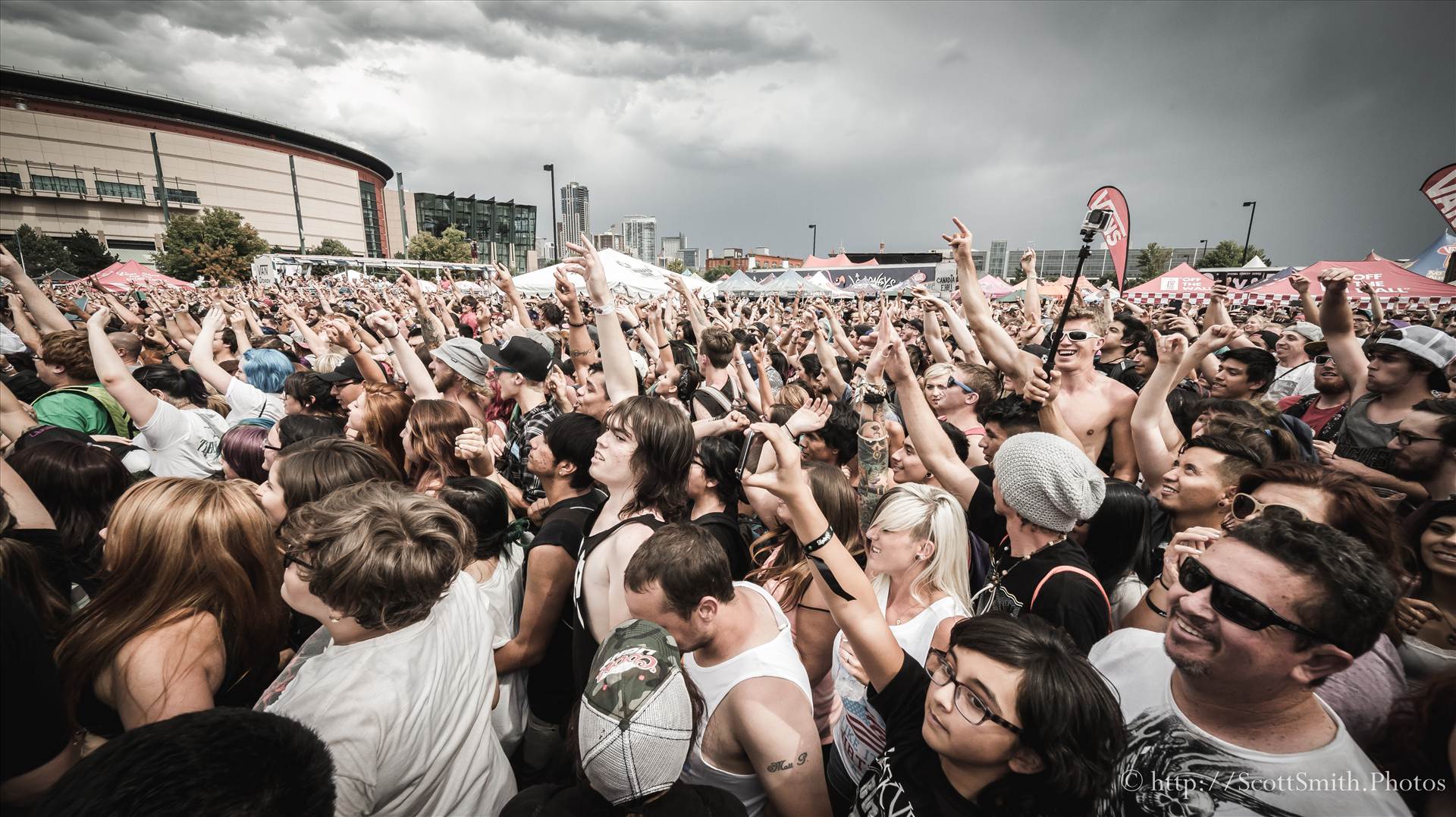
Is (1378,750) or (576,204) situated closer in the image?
(1378,750)

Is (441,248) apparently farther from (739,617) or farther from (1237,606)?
(1237,606)

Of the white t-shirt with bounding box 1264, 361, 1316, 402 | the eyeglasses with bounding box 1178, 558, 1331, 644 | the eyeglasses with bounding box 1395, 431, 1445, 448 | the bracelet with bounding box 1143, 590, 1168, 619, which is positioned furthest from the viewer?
the white t-shirt with bounding box 1264, 361, 1316, 402

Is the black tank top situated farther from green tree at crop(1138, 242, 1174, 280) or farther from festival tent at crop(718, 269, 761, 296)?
green tree at crop(1138, 242, 1174, 280)

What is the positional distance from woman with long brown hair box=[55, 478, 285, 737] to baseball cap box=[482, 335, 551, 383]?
233 centimetres

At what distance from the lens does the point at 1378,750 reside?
5.07ft

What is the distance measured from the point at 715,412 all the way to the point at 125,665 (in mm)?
3329

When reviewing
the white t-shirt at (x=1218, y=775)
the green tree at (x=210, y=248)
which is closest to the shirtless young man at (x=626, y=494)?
the white t-shirt at (x=1218, y=775)

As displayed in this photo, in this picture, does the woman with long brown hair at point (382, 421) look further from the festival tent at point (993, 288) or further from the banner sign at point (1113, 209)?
the festival tent at point (993, 288)

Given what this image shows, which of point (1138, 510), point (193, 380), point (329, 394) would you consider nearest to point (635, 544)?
point (1138, 510)

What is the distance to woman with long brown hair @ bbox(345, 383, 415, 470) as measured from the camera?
3.63 m

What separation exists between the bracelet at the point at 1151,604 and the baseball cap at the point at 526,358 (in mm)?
3962

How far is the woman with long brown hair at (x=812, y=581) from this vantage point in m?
2.26

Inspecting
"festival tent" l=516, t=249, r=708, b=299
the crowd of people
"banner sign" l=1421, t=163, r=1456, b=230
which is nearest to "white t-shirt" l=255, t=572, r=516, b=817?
the crowd of people

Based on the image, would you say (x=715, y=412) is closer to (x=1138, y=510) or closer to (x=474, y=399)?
(x=474, y=399)
